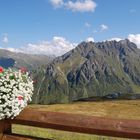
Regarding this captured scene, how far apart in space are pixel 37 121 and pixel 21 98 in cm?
79

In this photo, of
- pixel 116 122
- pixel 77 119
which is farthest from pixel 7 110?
pixel 116 122

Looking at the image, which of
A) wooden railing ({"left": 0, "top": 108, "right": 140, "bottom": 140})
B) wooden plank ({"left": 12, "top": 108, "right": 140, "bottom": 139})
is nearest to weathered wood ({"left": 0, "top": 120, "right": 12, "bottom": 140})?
wooden railing ({"left": 0, "top": 108, "right": 140, "bottom": 140})

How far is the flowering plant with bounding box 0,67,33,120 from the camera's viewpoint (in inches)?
401

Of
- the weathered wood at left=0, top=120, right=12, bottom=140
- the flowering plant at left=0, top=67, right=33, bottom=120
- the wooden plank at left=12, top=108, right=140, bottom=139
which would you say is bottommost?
the weathered wood at left=0, top=120, right=12, bottom=140

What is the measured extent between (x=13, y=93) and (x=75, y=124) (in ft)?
6.53

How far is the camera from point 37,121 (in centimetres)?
1014

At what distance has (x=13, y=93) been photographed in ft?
33.8

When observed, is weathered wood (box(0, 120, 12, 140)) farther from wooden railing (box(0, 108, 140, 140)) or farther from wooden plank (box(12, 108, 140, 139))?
wooden plank (box(12, 108, 140, 139))

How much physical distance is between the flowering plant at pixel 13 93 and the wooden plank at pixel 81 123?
0.34 m

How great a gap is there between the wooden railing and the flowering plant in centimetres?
34

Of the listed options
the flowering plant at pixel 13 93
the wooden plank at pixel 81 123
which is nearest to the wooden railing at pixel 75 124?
the wooden plank at pixel 81 123

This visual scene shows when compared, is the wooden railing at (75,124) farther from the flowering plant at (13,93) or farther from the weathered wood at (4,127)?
the flowering plant at (13,93)

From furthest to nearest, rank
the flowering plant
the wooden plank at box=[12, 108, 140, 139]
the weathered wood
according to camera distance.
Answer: the weathered wood
the flowering plant
the wooden plank at box=[12, 108, 140, 139]

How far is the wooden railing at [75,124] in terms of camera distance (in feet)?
28.7
